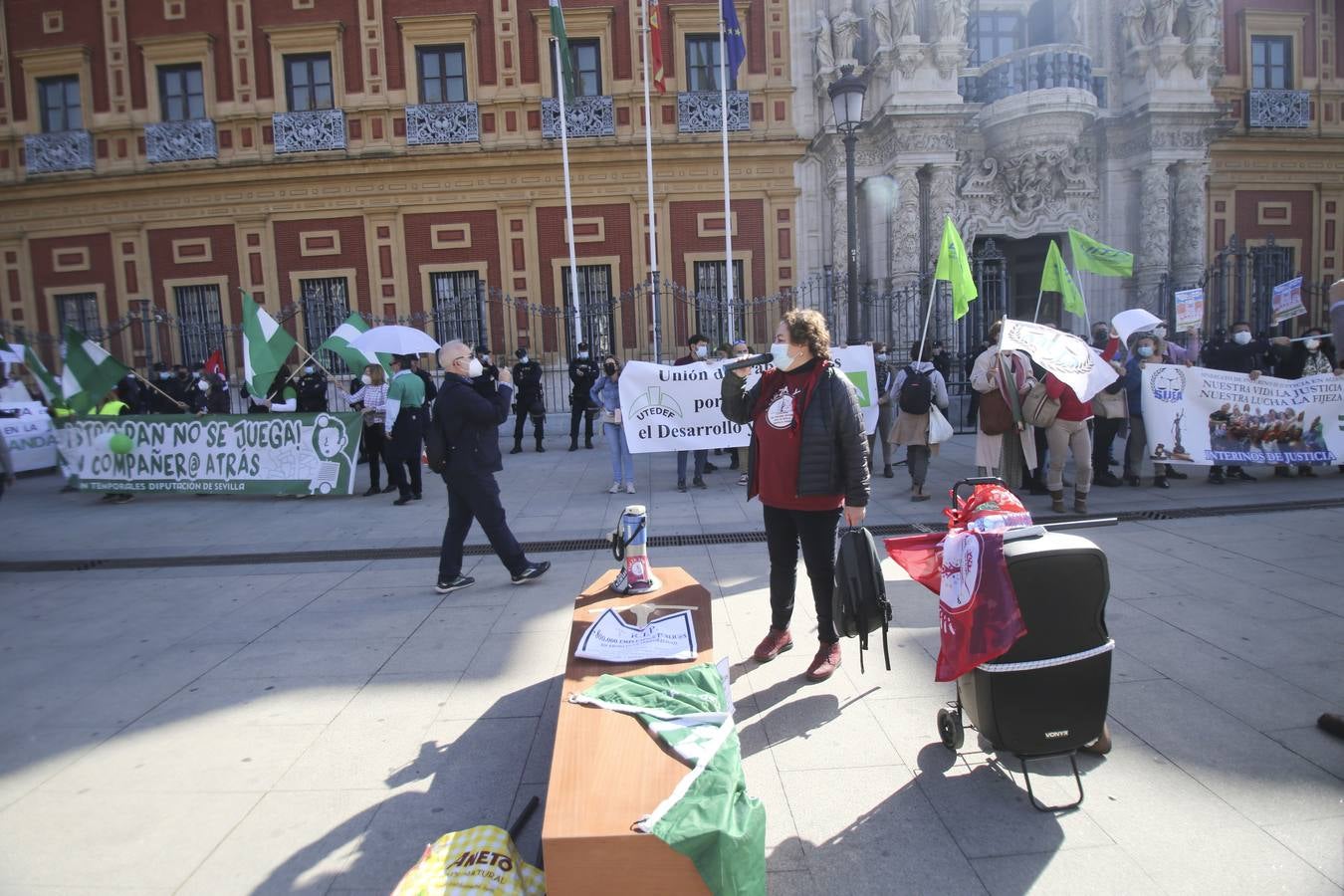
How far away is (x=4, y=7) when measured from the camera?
1975cm

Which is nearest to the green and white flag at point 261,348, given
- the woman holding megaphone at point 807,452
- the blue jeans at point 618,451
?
the blue jeans at point 618,451

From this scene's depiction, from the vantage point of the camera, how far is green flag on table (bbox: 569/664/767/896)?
87.2 inches

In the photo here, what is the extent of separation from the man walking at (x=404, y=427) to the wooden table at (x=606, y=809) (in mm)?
7483

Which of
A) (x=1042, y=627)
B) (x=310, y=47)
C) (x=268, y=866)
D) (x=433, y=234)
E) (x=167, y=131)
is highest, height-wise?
(x=310, y=47)

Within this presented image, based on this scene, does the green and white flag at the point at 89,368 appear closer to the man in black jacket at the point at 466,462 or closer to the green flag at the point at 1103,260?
the man in black jacket at the point at 466,462

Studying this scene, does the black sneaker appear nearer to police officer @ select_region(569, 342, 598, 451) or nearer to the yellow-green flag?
the yellow-green flag

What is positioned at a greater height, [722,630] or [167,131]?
[167,131]

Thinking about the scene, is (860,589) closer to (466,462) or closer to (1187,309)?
(466,462)

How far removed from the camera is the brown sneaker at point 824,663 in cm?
434

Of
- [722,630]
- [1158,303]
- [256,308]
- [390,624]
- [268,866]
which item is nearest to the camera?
[268,866]

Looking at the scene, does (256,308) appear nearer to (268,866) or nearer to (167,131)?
(268,866)

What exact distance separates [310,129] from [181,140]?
316cm

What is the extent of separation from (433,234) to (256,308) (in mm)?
9733

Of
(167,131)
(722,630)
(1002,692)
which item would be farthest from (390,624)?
(167,131)
